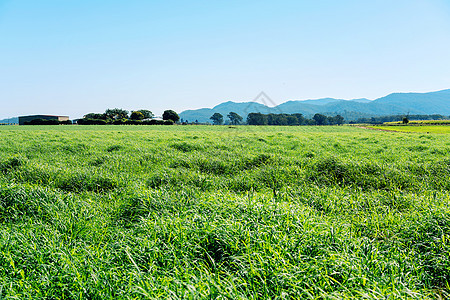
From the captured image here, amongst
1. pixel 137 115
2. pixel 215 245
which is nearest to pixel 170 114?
pixel 137 115

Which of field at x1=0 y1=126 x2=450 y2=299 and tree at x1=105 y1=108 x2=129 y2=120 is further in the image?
tree at x1=105 y1=108 x2=129 y2=120

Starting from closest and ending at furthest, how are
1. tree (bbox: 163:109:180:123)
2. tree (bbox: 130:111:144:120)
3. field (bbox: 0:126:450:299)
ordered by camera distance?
field (bbox: 0:126:450:299)
tree (bbox: 130:111:144:120)
tree (bbox: 163:109:180:123)

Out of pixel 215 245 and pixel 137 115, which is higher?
pixel 137 115

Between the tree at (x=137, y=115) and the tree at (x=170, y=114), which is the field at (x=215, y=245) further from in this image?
the tree at (x=137, y=115)

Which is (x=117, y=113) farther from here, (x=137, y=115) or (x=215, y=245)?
(x=215, y=245)

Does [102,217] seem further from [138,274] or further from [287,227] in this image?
[287,227]

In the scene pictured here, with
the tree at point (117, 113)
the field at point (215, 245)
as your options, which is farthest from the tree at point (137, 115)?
the field at point (215, 245)

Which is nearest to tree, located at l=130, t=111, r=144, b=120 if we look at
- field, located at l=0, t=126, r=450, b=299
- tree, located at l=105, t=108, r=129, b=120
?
tree, located at l=105, t=108, r=129, b=120

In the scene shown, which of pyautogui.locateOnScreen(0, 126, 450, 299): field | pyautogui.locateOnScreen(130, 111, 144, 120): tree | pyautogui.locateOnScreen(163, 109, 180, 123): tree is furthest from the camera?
pyautogui.locateOnScreen(163, 109, 180, 123): tree

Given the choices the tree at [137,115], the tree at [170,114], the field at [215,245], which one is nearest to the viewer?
the field at [215,245]

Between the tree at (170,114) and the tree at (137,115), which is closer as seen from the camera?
the tree at (137,115)

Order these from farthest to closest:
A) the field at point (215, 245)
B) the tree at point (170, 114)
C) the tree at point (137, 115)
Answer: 1. the tree at point (170, 114)
2. the tree at point (137, 115)
3. the field at point (215, 245)

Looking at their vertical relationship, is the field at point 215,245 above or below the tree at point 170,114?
below

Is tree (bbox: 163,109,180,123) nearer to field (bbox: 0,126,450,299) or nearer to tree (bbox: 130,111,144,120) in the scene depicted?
tree (bbox: 130,111,144,120)
